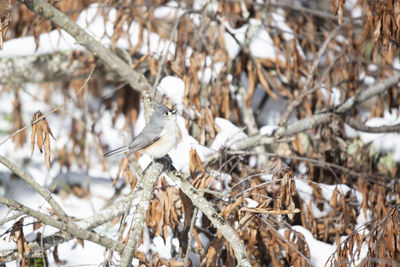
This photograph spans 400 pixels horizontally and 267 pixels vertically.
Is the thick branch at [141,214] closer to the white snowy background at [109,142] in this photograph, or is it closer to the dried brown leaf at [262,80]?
the white snowy background at [109,142]

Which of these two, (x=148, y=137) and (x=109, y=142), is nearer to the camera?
(x=148, y=137)

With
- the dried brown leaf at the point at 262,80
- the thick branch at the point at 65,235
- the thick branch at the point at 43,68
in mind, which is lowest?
the thick branch at the point at 65,235

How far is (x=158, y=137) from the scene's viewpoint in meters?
2.26

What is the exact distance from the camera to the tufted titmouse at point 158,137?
7.38ft

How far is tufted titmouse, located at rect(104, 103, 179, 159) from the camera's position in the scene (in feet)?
7.38

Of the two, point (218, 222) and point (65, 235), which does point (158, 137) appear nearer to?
point (218, 222)

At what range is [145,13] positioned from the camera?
352cm

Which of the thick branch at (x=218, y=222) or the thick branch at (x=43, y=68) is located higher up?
the thick branch at (x=43, y=68)

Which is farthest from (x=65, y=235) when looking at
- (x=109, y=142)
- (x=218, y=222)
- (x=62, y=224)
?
(x=109, y=142)

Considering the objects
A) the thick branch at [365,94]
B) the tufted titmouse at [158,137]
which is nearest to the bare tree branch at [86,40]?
the tufted titmouse at [158,137]

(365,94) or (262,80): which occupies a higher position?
(262,80)

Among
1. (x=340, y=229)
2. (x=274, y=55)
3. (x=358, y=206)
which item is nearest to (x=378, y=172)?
(x=358, y=206)

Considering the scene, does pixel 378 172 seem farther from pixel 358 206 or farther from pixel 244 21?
pixel 244 21

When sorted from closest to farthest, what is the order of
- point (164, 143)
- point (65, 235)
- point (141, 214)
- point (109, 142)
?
1. point (141, 214)
2. point (164, 143)
3. point (65, 235)
4. point (109, 142)
